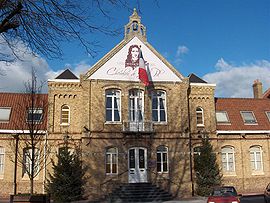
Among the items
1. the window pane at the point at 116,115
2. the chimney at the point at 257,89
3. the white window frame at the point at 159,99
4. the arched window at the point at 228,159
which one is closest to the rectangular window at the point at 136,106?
the window pane at the point at 116,115

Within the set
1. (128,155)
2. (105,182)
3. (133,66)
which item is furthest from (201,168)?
(133,66)

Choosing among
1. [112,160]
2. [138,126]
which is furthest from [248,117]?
[112,160]

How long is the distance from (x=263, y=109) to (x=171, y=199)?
527 inches

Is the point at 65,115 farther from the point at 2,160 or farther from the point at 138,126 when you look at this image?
the point at 138,126

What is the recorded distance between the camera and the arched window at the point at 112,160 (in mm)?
25844

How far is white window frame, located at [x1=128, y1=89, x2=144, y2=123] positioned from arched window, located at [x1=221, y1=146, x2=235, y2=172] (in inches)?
306

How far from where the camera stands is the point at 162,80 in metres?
27.8

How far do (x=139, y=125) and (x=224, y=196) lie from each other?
10.6 m

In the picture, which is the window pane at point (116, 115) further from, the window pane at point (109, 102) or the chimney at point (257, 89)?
the chimney at point (257, 89)

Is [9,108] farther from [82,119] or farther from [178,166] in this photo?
[178,166]

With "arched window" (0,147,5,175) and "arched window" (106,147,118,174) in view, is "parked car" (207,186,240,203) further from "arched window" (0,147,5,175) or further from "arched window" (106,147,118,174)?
"arched window" (0,147,5,175)

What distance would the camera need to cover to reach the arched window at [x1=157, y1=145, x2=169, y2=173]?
26.6 metres

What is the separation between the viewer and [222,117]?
3073 centimetres

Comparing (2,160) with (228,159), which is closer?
(2,160)
